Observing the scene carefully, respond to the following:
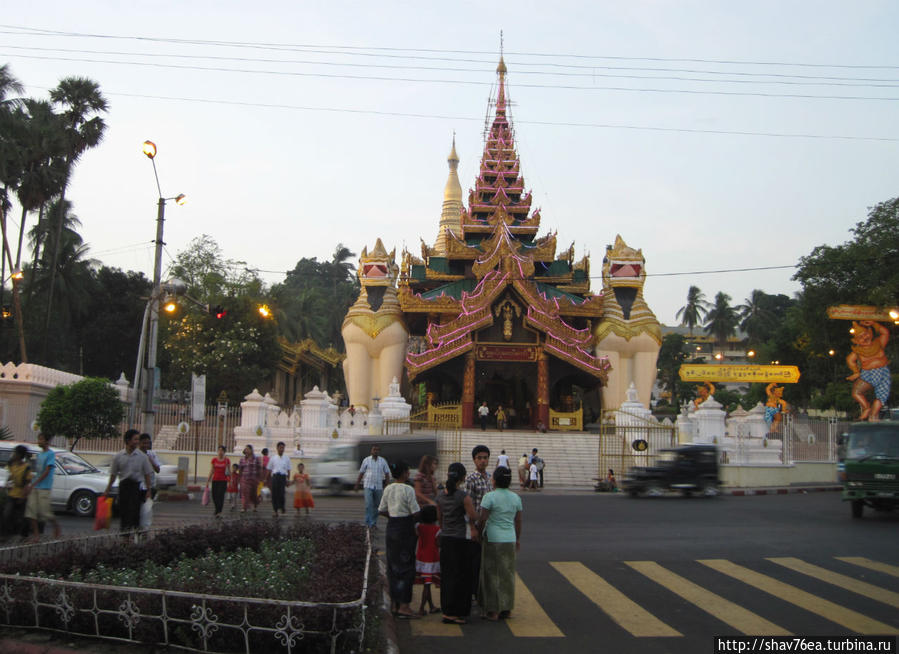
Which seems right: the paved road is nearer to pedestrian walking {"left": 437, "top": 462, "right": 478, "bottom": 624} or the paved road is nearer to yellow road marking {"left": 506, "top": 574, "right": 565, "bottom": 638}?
yellow road marking {"left": 506, "top": 574, "right": 565, "bottom": 638}

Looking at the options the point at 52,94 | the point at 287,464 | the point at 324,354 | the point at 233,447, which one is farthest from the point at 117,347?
the point at 287,464

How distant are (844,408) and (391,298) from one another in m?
25.6

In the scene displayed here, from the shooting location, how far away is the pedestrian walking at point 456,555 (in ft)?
25.5

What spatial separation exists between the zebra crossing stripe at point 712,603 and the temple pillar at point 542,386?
76.7ft

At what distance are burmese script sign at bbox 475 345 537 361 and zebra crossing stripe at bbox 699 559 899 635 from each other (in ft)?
78.8

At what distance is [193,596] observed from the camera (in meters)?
6.03

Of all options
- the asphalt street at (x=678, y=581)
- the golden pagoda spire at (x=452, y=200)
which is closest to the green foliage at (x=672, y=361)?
the golden pagoda spire at (x=452, y=200)

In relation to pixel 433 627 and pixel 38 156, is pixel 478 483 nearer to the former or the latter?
pixel 433 627

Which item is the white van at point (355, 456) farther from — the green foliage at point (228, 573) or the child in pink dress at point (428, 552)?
the child in pink dress at point (428, 552)

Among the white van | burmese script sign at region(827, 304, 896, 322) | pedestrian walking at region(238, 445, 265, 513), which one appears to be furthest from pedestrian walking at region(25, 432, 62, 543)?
burmese script sign at region(827, 304, 896, 322)

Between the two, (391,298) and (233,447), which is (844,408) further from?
(233,447)

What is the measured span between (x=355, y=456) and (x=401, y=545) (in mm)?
13012

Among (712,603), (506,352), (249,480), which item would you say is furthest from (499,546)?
(506,352)

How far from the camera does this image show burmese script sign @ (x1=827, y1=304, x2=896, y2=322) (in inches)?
1219
